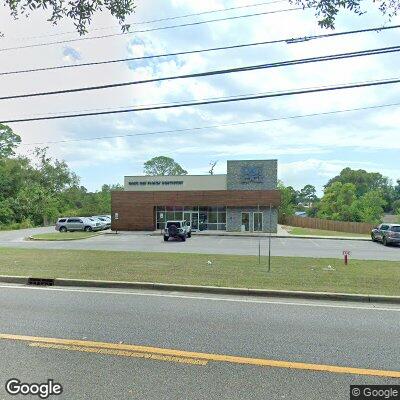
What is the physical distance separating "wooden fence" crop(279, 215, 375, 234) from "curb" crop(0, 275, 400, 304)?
32.5 metres

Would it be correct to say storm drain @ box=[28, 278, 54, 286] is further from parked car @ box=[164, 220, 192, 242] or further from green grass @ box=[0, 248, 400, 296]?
parked car @ box=[164, 220, 192, 242]

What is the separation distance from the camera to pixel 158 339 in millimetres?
5188

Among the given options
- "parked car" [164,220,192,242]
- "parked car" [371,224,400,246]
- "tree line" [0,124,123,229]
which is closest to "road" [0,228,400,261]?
"parked car" [371,224,400,246]

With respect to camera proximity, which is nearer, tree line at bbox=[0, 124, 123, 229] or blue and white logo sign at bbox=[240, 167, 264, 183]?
blue and white logo sign at bbox=[240, 167, 264, 183]

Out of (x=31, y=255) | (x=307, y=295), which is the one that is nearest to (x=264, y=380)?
(x=307, y=295)

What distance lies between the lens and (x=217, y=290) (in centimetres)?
838

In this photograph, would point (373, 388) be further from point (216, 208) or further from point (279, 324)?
point (216, 208)

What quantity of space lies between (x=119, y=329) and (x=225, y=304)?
2.43 m

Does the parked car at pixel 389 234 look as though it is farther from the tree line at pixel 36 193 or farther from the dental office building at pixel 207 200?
the tree line at pixel 36 193

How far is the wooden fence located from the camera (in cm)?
3803

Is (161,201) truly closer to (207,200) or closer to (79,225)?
(207,200)

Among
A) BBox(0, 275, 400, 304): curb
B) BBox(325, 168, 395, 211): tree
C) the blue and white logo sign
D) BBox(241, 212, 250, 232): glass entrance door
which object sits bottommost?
BBox(0, 275, 400, 304): curb

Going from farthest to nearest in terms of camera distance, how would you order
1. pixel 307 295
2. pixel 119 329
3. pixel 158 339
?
1. pixel 307 295
2. pixel 119 329
3. pixel 158 339

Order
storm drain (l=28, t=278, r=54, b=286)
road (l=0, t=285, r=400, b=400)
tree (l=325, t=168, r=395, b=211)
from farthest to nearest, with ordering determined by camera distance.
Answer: tree (l=325, t=168, r=395, b=211)
storm drain (l=28, t=278, r=54, b=286)
road (l=0, t=285, r=400, b=400)
